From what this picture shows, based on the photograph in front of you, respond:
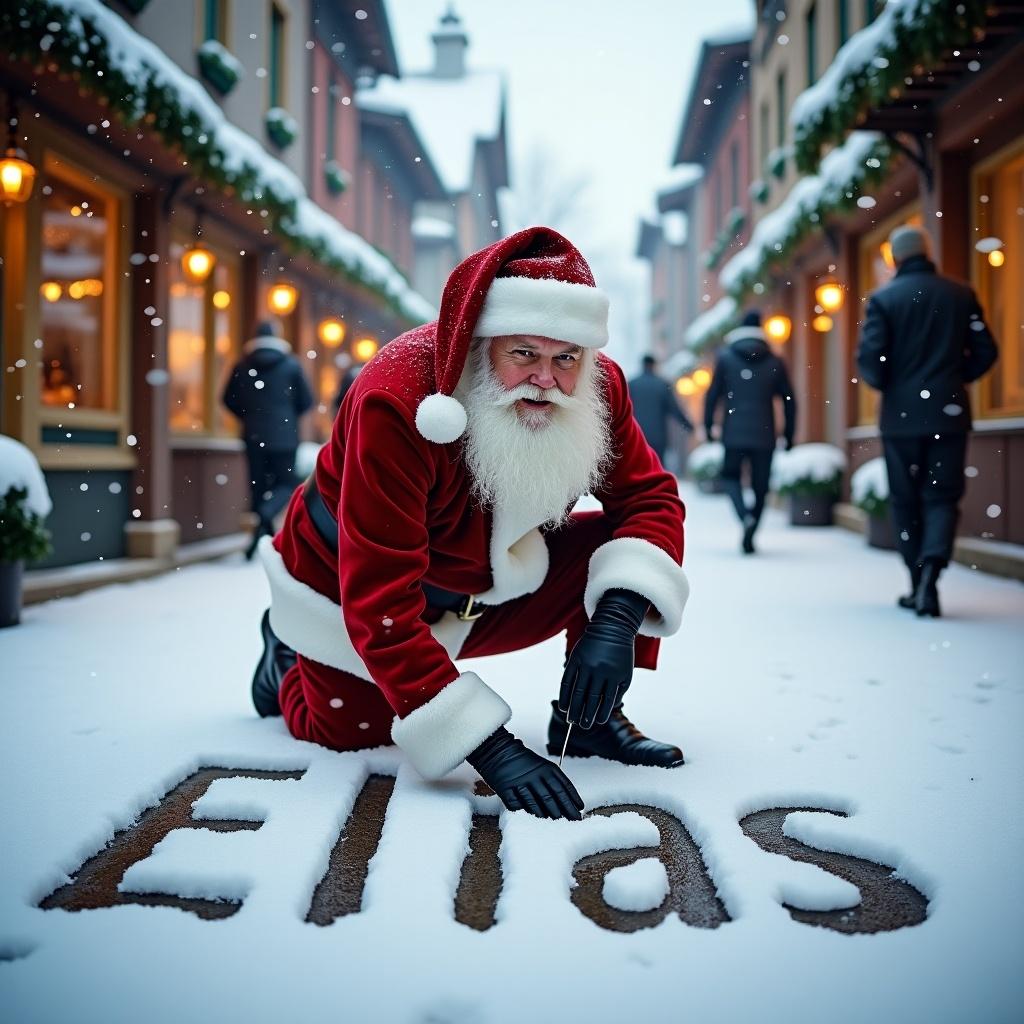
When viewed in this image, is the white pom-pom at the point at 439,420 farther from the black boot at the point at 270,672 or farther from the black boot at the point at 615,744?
the black boot at the point at 270,672

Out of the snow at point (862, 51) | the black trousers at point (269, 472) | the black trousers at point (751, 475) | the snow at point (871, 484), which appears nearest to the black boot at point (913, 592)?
the snow at point (871, 484)

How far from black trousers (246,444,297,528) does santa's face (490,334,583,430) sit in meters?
5.32

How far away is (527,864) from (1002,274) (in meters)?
6.94

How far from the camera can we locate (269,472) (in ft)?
24.6

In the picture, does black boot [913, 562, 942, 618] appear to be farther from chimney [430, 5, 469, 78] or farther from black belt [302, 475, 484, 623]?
chimney [430, 5, 469, 78]

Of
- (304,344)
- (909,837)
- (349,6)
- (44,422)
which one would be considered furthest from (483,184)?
(909,837)

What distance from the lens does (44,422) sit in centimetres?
611

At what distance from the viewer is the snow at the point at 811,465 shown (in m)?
10.1

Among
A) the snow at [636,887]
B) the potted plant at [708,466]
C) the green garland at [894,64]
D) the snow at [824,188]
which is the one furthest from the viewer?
the potted plant at [708,466]

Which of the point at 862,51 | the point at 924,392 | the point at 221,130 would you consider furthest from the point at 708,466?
the point at 924,392

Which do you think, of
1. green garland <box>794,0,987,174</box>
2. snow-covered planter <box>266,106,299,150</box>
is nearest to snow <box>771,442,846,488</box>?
green garland <box>794,0,987,174</box>

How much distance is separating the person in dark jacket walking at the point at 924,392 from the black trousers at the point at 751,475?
2.71 meters

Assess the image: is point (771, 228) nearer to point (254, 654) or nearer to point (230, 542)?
point (230, 542)

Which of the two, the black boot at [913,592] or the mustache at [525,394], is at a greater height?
the mustache at [525,394]
